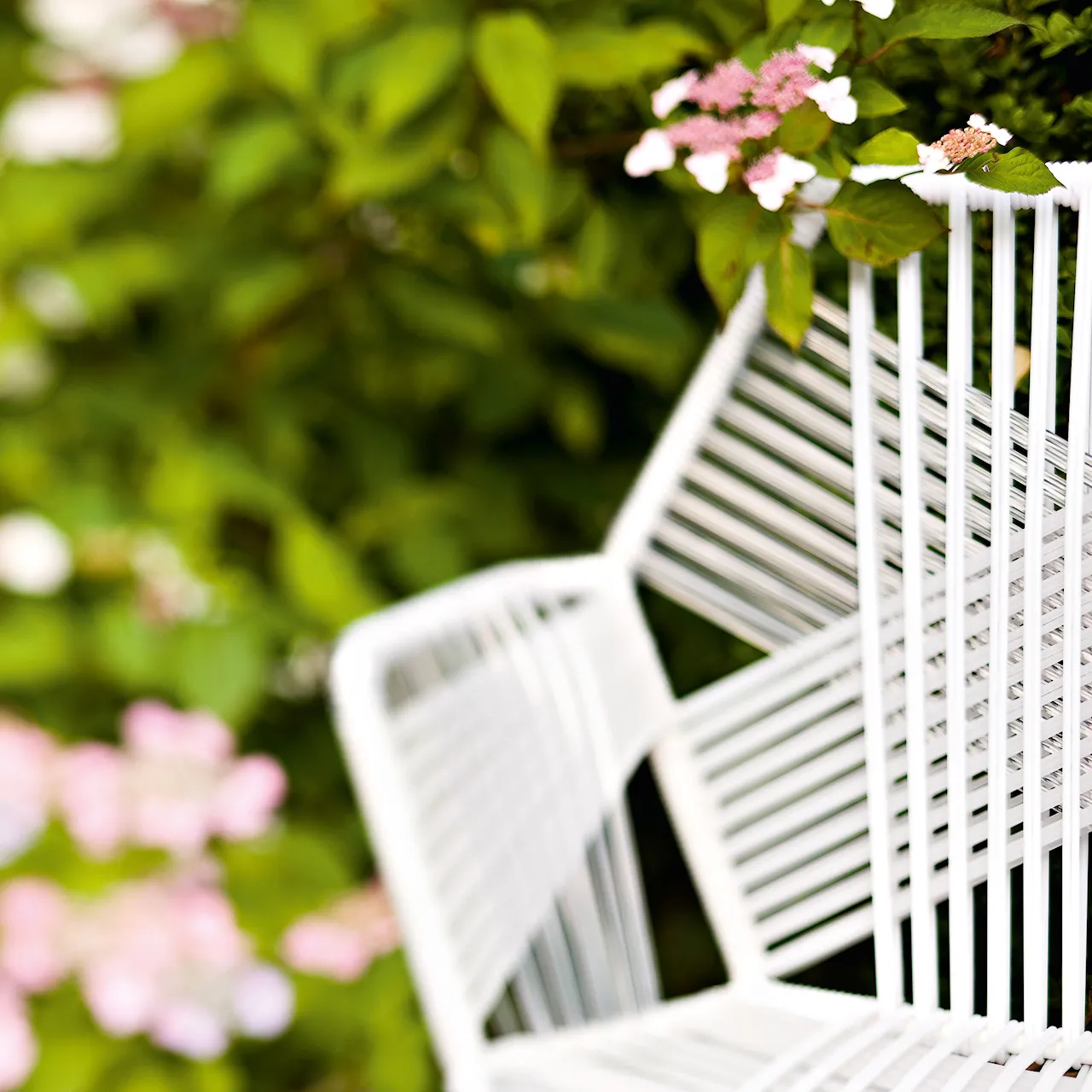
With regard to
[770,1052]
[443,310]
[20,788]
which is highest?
[443,310]

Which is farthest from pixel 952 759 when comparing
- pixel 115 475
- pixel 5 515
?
pixel 5 515

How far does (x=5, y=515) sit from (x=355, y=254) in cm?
61

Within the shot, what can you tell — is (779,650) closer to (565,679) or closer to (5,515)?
(565,679)

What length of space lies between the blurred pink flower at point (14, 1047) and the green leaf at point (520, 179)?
3.20 feet

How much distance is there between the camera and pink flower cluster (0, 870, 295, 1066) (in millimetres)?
1189

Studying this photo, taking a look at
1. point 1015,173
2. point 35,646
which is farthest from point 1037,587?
point 35,646

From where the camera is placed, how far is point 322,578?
116cm

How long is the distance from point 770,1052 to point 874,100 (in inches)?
19.5

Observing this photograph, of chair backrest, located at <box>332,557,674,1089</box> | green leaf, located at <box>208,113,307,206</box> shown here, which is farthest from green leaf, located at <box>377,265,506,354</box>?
chair backrest, located at <box>332,557,674,1089</box>

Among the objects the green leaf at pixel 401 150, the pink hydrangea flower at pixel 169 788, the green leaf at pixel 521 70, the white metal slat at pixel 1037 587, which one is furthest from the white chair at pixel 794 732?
the pink hydrangea flower at pixel 169 788

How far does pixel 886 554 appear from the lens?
0.60m

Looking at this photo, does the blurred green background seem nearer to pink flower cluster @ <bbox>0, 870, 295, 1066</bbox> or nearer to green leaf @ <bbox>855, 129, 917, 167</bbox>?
pink flower cluster @ <bbox>0, 870, 295, 1066</bbox>

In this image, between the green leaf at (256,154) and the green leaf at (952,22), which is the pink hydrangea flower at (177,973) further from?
the green leaf at (952,22)

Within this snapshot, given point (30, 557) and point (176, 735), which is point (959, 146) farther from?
point (30, 557)
